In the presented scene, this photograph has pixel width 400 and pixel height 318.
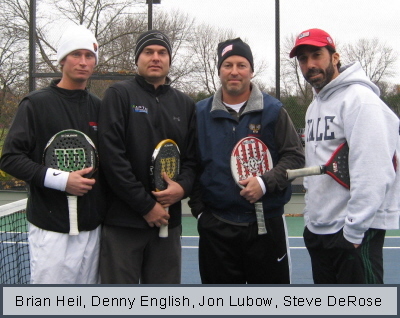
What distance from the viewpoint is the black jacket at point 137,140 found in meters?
2.55

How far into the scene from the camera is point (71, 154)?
254cm

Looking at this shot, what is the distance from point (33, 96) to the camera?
8.39 feet

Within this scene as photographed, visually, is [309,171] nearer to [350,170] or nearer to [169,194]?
[350,170]

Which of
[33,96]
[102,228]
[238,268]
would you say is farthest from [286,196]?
[33,96]

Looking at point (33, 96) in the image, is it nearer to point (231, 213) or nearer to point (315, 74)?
point (231, 213)

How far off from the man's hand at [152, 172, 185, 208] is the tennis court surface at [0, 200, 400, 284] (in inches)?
53.3

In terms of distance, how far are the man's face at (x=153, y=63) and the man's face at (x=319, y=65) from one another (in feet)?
2.59

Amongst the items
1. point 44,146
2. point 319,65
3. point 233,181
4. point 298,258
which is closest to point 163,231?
point 233,181

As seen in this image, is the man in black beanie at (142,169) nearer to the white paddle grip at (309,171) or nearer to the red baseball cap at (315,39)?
the white paddle grip at (309,171)

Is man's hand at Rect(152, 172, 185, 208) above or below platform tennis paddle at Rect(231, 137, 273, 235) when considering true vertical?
below

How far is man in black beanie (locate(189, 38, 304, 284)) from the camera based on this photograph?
9.03 feet

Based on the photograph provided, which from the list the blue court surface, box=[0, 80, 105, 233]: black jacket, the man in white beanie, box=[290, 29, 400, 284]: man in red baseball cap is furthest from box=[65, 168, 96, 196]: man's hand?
the blue court surface

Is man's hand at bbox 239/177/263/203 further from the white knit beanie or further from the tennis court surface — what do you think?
the tennis court surface

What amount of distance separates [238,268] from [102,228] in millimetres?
857
